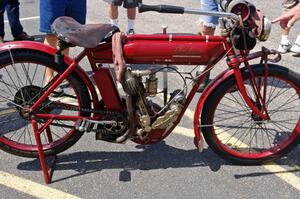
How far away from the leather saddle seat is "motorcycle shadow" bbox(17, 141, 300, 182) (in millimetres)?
1033

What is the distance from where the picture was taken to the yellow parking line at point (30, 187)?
2830 millimetres

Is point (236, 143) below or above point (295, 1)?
below

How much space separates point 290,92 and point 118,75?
2.40 meters

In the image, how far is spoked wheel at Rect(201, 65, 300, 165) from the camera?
113 inches

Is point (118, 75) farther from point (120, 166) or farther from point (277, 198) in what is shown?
point (277, 198)

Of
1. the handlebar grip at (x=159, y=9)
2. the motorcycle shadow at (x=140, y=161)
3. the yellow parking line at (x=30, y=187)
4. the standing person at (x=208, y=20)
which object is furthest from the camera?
the standing person at (x=208, y=20)

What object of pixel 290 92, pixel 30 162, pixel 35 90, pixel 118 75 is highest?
pixel 118 75

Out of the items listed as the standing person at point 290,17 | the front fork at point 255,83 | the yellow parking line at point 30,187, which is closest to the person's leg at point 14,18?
the yellow parking line at point 30,187

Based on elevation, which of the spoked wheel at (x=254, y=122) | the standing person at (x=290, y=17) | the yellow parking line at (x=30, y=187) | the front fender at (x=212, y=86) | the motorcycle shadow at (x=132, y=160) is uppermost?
the standing person at (x=290, y=17)

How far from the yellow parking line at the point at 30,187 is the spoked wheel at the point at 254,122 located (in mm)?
1170

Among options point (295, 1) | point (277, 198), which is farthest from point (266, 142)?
point (295, 1)

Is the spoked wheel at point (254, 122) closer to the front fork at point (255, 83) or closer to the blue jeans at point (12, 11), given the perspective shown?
the front fork at point (255, 83)

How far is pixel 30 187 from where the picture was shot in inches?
114

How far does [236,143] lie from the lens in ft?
11.4
